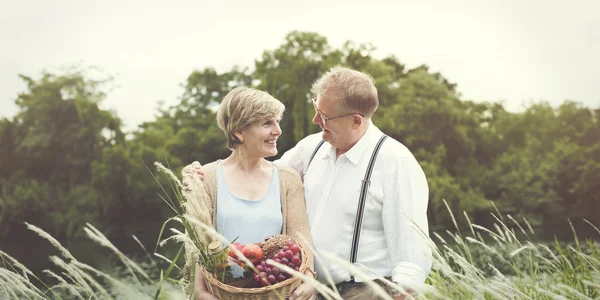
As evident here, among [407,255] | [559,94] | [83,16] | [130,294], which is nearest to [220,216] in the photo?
[407,255]

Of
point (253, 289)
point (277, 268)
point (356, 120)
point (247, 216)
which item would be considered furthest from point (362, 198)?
point (253, 289)

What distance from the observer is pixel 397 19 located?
50844 mm

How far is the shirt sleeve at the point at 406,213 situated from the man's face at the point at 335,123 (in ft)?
1.44

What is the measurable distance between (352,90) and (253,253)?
1.43 m

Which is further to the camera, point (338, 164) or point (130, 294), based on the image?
point (338, 164)

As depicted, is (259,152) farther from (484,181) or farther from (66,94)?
(66,94)

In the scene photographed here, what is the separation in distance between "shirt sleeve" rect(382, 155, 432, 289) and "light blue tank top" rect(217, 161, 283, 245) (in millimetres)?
698

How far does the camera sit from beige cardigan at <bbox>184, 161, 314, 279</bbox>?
3.45m

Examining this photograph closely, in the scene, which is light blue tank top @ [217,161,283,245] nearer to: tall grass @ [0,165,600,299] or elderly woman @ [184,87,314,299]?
elderly woman @ [184,87,314,299]

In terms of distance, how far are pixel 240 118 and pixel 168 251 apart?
28766 millimetres

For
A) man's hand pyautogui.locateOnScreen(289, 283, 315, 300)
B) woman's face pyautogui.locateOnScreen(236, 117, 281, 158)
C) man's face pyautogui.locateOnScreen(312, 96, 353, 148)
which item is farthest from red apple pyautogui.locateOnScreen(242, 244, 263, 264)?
man's face pyautogui.locateOnScreen(312, 96, 353, 148)

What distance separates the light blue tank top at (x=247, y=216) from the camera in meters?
3.40

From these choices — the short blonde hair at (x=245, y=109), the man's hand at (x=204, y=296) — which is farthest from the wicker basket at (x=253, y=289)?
the short blonde hair at (x=245, y=109)

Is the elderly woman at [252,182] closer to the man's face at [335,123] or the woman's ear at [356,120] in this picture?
the man's face at [335,123]
